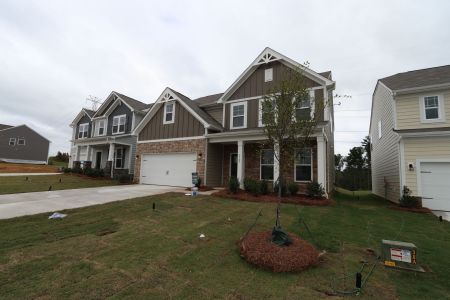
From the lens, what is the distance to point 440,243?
565 cm

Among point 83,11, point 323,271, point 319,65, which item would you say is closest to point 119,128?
point 83,11

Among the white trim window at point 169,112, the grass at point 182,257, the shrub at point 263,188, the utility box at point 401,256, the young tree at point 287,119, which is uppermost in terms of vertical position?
the white trim window at point 169,112

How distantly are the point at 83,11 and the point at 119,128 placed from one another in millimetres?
13269

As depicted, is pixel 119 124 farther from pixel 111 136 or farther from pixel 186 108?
pixel 186 108

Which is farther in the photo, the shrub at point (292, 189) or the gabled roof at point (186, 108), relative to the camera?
the gabled roof at point (186, 108)

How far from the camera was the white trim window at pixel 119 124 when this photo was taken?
22219 millimetres

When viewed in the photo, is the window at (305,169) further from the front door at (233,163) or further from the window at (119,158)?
the window at (119,158)

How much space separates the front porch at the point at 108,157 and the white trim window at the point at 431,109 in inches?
813

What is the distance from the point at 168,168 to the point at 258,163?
6.26 meters

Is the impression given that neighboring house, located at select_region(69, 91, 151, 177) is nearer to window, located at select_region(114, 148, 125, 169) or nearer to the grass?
window, located at select_region(114, 148, 125, 169)

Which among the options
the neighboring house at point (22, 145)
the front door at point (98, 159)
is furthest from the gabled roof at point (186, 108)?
the neighboring house at point (22, 145)

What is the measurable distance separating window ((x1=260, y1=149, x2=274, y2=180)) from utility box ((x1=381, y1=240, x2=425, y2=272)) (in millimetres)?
9153

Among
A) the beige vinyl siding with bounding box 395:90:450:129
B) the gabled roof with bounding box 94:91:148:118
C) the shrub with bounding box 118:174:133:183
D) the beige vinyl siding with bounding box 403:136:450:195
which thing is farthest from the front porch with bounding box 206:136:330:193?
the gabled roof with bounding box 94:91:148:118

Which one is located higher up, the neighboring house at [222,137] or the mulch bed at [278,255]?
the neighboring house at [222,137]
